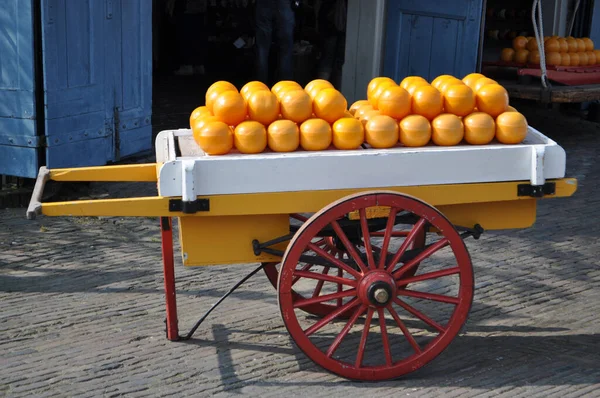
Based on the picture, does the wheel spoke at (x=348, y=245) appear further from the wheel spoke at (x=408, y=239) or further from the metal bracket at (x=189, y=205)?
the metal bracket at (x=189, y=205)

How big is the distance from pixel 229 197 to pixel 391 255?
83 centimetres

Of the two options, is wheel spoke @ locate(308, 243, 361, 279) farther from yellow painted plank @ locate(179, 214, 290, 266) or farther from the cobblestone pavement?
the cobblestone pavement

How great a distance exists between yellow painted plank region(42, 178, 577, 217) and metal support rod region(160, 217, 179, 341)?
32cm

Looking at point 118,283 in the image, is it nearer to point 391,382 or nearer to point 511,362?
point 391,382

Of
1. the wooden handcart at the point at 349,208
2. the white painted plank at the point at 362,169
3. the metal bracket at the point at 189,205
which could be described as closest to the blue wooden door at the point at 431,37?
the wooden handcart at the point at 349,208

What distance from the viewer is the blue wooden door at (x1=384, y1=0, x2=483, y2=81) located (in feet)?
29.2

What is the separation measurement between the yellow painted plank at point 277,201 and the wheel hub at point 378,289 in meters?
0.38

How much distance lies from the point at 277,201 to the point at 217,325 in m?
1.15

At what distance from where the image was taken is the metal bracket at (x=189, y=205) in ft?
12.1

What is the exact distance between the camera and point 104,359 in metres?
4.19

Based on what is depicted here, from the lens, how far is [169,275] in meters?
4.16

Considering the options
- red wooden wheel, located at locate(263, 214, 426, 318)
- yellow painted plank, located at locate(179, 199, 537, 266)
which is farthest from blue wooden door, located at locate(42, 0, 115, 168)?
yellow painted plank, located at locate(179, 199, 537, 266)

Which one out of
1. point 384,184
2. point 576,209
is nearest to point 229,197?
point 384,184

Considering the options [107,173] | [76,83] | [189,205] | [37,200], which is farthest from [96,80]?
[189,205]
